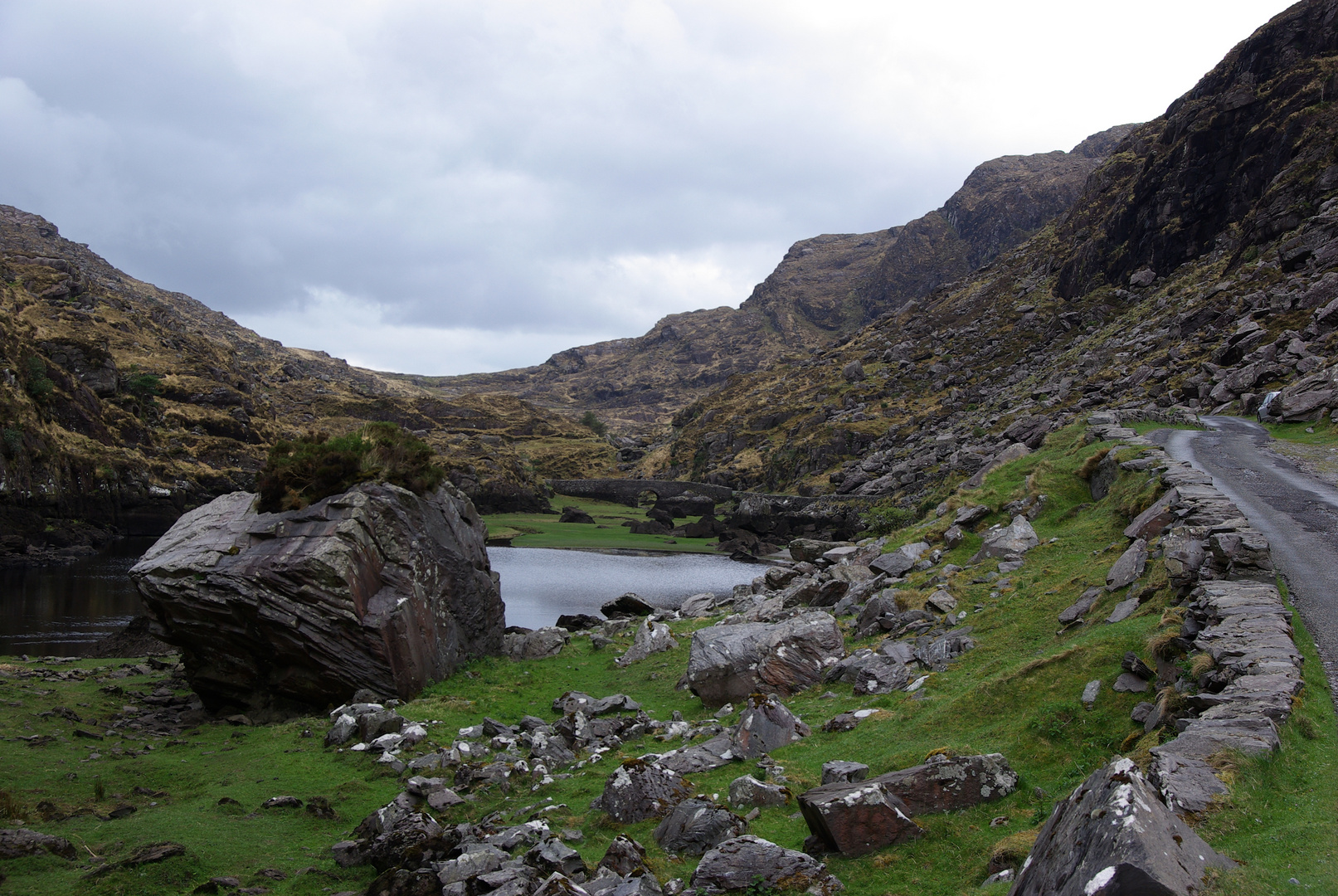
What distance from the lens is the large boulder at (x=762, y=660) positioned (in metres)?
17.6

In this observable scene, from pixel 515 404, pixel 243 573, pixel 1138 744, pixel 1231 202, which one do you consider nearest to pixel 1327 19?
pixel 1231 202

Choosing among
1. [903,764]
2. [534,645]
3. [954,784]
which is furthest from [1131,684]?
[534,645]

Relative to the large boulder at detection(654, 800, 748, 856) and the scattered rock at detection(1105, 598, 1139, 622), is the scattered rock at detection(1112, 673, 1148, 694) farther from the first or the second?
the large boulder at detection(654, 800, 748, 856)

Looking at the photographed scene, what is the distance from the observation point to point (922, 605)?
19.3m

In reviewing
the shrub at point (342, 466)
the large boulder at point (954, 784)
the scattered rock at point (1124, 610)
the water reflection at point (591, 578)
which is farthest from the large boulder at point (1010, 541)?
the water reflection at point (591, 578)

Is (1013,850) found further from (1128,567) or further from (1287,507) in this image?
(1287,507)

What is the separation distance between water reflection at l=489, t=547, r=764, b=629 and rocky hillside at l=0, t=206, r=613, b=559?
3338cm

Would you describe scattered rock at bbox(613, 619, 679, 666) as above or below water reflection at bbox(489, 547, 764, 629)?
above

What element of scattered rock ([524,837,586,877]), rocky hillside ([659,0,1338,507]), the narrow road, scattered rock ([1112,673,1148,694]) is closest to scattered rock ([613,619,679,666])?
scattered rock ([524,837,586,877])

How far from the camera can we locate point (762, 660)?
1784 cm

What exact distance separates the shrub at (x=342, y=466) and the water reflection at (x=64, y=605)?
55.0ft

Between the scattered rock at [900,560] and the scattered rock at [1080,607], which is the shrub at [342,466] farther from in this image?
the scattered rock at [1080,607]

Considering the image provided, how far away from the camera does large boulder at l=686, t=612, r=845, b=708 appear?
17.6m

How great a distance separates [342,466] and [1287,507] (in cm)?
2600
